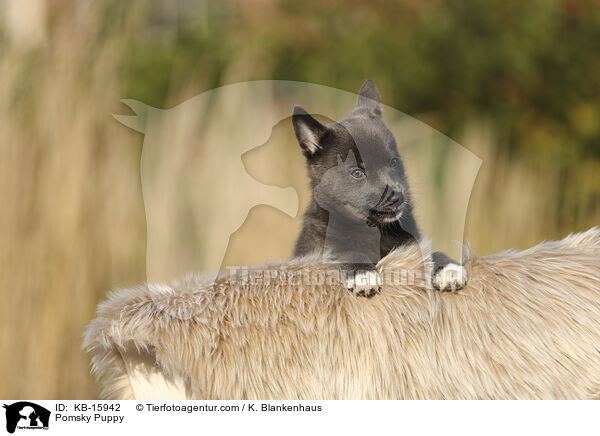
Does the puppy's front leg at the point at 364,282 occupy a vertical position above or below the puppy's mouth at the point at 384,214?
below

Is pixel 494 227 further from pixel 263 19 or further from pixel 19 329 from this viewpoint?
pixel 19 329

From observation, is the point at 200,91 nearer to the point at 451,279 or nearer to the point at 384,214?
the point at 384,214

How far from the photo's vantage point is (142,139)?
0.81m

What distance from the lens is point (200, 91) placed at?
94 centimetres

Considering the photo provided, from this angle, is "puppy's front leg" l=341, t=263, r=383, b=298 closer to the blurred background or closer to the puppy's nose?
the puppy's nose

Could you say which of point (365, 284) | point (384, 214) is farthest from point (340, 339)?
point (384, 214)

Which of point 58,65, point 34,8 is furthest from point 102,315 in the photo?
point 34,8

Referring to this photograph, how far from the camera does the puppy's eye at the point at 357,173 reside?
800 millimetres

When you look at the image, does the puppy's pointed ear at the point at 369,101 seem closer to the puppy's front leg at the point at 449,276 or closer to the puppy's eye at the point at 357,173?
the puppy's eye at the point at 357,173

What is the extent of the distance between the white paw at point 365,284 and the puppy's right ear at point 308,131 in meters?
0.22
